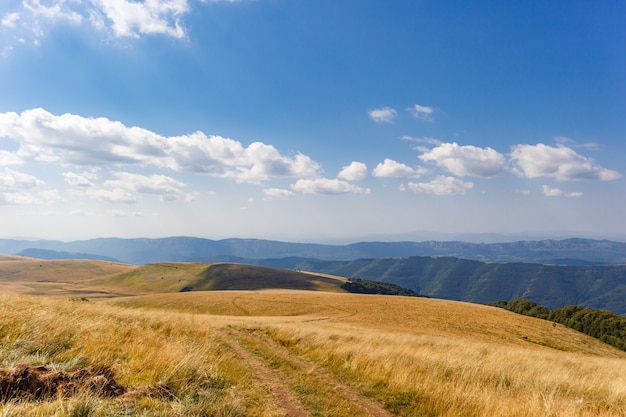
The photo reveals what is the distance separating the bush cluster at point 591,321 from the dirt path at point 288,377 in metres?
79.4

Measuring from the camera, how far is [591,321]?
7719cm

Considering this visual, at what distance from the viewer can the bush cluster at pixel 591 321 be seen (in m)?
69.5

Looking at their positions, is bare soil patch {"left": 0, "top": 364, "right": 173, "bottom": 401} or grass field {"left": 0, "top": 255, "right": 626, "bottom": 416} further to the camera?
grass field {"left": 0, "top": 255, "right": 626, "bottom": 416}

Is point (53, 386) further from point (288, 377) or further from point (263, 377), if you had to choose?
point (288, 377)

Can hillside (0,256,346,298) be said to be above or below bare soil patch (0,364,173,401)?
below

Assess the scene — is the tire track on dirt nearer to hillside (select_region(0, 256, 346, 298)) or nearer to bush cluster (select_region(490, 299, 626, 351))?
bush cluster (select_region(490, 299, 626, 351))

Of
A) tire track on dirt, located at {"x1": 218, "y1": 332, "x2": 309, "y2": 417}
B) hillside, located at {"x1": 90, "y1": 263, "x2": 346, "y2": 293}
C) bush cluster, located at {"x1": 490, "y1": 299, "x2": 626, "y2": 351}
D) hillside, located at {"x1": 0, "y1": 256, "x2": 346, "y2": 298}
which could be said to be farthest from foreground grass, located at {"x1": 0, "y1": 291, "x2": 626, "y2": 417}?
hillside, located at {"x1": 0, "y1": 256, "x2": 346, "y2": 298}

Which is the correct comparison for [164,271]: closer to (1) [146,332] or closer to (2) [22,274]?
(2) [22,274]

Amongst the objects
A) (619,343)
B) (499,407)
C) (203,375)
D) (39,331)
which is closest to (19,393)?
(203,375)

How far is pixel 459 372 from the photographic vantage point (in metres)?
13.2

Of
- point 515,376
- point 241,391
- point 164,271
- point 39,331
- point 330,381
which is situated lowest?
point 164,271

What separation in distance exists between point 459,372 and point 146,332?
11870 millimetres

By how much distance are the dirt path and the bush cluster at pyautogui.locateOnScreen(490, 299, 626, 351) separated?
79.4m

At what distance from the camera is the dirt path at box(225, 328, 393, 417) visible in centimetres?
854
